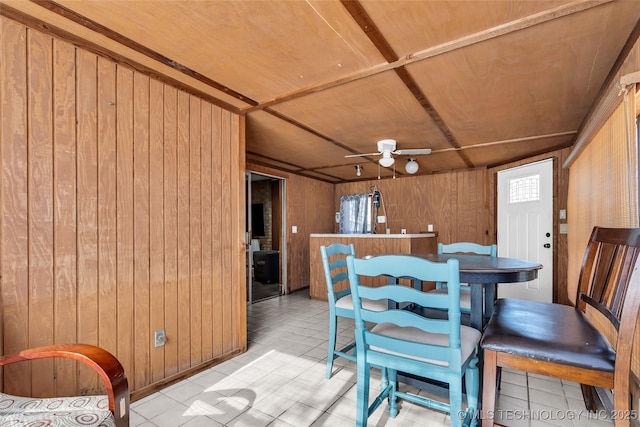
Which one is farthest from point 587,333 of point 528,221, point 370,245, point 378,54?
point 528,221

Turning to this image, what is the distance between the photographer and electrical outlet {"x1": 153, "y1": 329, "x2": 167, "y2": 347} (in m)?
2.06

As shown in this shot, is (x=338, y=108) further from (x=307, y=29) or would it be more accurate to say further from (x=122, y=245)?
(x=122, y=245)

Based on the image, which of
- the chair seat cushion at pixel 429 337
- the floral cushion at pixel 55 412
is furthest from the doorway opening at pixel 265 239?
the floral cushion at pixel 55 412

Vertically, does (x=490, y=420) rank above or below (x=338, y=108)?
below

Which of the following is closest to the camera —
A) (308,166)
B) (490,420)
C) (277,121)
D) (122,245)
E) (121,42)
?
(490,420)

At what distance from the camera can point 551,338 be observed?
4.39ft

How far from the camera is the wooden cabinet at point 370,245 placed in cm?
382

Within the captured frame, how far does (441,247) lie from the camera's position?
303 cm

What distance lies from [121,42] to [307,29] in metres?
1.08

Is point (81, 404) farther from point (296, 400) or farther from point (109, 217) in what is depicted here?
point (296, 400)

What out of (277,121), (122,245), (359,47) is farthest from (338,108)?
(122,245)

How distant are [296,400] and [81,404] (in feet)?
3.95

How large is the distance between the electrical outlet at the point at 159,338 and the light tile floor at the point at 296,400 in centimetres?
31

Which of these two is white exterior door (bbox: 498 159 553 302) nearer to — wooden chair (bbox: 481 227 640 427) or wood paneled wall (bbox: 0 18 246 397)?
wooden chair (bbox: 481 227 640 427)
